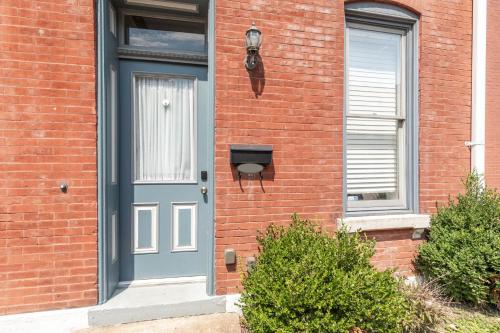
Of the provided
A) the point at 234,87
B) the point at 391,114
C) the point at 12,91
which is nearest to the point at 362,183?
the point at 391,114

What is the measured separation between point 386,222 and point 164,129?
2.93 meters

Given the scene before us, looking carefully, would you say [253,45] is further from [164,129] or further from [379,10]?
[379,10]

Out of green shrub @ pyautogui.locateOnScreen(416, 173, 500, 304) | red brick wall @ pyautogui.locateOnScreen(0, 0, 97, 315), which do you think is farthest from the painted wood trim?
green shrub @ pyautogui.locateOnScreen(416, 173, 500, 304)

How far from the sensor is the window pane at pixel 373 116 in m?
3.69

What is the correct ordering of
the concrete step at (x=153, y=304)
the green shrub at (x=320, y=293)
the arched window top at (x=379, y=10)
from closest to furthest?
the green shrub at (x=320, y=293) < the concrete step at (x=153, y=304) < the arched window top at (x=379, y=10)

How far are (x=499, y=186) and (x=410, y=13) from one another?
2783 mm

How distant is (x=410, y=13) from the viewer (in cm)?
371

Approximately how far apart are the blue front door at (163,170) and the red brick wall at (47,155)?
1.62ft

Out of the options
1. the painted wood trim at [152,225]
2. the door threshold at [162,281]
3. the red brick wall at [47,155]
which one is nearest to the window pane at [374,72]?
the painted wood trim at [152,225]

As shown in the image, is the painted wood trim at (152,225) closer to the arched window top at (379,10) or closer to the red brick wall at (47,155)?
the red brick wall at (47,155)

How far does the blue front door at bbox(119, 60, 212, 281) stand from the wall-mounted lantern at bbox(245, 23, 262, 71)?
668 millimetres

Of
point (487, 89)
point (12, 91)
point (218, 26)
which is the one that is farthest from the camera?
point (487, 89)

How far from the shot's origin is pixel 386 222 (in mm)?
3494

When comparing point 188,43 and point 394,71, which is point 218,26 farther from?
point 394,71
